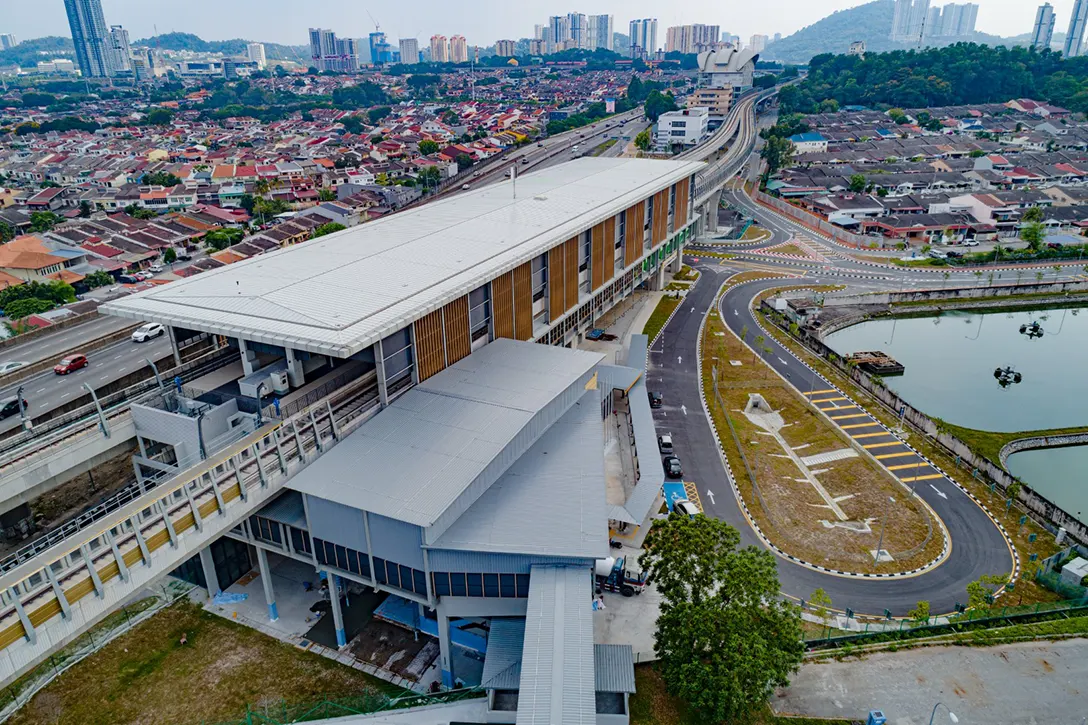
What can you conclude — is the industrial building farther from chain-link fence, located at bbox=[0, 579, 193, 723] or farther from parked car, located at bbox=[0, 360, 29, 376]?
parked car, located at bbox=[0, 360, 29, 376]

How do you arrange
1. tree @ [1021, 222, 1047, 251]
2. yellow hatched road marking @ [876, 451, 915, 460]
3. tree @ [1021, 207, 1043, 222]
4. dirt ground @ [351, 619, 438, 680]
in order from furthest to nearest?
tree @ [1021, 207, 1043, 222] → tree @ [1021, 222, 1047, 251] → yellow hatched road marking @ [876, 451, 915, 460] → dirt ground @ [351, 619, 438, 680]

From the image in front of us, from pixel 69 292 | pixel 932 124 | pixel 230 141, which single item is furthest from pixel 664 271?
pixel 230 141

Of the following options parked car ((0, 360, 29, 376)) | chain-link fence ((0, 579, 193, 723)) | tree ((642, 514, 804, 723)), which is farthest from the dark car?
tree ((642, 514, 804, 723))

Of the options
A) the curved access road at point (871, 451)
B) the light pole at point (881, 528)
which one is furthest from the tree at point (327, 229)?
the light pole at point (881, 528)

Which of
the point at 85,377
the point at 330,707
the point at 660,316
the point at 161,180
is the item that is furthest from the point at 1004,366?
the point at 161,180

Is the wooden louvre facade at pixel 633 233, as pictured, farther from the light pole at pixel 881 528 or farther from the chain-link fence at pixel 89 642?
the chain-link fence at pixel 89 642

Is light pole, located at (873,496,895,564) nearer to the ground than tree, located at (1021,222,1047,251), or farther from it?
nearer to the ground

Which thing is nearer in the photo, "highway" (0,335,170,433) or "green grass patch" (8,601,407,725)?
"green grass patch" (8,601,407,725)

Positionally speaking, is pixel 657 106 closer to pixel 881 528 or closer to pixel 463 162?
pixel 463 162
